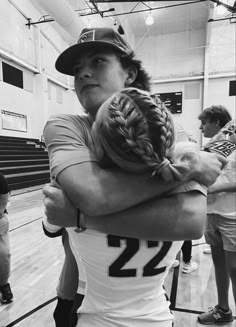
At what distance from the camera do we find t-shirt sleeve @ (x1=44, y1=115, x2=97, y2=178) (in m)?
0.54

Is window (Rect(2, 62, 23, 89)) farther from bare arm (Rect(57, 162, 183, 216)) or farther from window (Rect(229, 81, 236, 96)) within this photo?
bare arm (Rect(57, 162, 183, 216))

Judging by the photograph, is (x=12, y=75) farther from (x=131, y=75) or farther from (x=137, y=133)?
(x=137, y=133)

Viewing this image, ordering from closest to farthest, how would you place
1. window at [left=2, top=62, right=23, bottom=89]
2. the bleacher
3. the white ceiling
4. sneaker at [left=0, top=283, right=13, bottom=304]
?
sneaker at [left=0, top=283, right=13, bottom=304], the bleacher, window at [left=2, top=62, right=23, bottom=89], the white ceiling

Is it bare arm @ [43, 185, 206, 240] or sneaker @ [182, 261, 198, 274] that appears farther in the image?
sneaker @ [182, 261, 198, 274]

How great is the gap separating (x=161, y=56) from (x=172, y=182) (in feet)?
44.9

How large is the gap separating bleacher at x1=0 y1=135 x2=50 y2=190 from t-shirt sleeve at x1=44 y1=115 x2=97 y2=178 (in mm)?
6362

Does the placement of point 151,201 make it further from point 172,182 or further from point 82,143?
point 82,143

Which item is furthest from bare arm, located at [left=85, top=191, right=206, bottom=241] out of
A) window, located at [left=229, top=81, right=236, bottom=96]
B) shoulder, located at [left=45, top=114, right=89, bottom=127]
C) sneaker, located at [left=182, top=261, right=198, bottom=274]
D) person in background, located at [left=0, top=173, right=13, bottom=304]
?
window, located at [left=229, top=81, right=236, bottom=96]

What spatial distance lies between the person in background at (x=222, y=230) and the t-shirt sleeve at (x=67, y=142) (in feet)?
4.06

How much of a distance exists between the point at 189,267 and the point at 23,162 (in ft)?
23.5

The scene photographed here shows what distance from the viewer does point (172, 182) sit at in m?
0.52

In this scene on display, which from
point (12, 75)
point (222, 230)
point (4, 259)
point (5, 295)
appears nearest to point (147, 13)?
point (12, 75)

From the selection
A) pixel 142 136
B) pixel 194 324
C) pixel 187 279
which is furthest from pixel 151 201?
pixel 187 279

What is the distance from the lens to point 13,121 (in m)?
9.75
